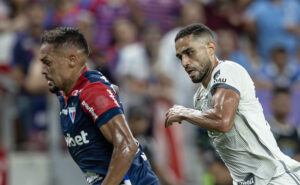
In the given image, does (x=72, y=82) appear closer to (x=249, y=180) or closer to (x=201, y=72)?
(x=201, y=72)

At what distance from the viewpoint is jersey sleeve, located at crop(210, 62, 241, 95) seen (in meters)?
4.95

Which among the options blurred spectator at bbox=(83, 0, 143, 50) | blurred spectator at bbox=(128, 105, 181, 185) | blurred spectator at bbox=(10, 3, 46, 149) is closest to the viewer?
blurred spectator at bbox=(128, 105, 181, 185)

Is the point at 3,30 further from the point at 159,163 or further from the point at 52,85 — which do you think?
the point at 52,85

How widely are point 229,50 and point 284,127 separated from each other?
160cm

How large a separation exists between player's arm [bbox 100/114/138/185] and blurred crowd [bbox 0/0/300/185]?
3.90 m

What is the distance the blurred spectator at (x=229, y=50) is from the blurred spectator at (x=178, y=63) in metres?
0.45

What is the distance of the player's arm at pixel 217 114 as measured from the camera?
4820 mm

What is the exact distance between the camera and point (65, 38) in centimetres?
495

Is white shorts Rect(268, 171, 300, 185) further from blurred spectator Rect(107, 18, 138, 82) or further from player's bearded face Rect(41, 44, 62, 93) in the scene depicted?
blurred spectator Rect(107, 18, 138, 82)

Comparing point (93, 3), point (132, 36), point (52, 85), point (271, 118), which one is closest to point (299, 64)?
point (271, 118)

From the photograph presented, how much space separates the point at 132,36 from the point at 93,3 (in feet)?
2.80

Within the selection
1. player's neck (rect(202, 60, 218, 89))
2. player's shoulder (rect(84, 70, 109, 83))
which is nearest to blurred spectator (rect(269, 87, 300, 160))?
player's neck (rect(202, 60, 218, 89))

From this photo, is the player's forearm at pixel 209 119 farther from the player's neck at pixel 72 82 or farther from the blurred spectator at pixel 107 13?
the blurred spectator at pixel 107 13

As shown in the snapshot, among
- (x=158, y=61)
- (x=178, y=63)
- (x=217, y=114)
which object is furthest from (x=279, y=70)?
(x=217, y=114)
